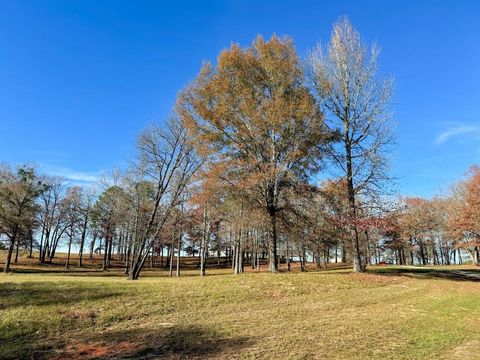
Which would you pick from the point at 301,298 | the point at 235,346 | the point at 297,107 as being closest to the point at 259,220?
the point at 297,107

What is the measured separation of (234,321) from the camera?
30.4ft

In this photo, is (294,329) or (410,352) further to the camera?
(294,329)

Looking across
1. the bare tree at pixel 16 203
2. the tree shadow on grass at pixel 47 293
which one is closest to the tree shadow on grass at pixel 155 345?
the tree shadow on grass at pixel 47 293

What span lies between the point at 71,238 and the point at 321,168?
44.3 m

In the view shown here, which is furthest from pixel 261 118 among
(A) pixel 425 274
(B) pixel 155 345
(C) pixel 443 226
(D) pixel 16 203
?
(C) pixel 443 226

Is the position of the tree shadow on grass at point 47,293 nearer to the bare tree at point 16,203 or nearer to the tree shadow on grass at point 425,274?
the tree shadow on grass at point 425,274

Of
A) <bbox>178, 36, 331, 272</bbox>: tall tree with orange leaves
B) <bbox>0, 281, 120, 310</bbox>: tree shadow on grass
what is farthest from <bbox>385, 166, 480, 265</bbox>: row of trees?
<bbox>0, 281, 120, 310</bbox>: tree shadow on grass

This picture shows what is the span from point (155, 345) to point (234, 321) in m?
2.52

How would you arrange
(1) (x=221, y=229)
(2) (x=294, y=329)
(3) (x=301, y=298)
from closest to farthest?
(2) (x=294, y=329) < (3) (x=301, y=298) < (1) (x=221, y=229)

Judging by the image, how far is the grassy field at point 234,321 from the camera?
6891mm

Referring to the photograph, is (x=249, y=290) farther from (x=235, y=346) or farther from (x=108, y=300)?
(x=235, y=346)

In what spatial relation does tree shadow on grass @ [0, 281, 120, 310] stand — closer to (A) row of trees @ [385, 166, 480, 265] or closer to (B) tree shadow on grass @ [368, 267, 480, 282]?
(B) tree shadow on grass @ [368, 267, 480, 282]

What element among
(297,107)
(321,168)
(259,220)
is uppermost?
(297,107)

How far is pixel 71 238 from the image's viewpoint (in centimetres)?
5234
